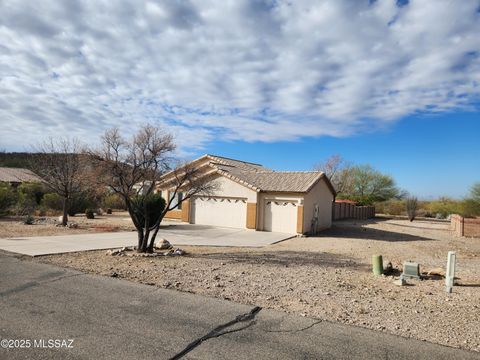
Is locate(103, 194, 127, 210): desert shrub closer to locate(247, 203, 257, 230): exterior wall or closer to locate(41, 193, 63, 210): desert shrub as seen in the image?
locate(41, 193, 63, 210): desert shrub

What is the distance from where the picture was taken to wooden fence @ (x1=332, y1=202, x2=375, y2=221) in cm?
3656

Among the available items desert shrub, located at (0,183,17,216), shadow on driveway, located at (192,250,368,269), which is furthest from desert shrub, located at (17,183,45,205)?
shadow on driveway, located at (192,250,368,269)

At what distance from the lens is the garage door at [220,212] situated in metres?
24.1

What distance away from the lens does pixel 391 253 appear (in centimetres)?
1556

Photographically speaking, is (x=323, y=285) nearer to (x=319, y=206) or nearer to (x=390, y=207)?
(x=319, y=206)

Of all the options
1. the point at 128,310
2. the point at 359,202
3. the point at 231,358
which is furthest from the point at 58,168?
the point at 359,202

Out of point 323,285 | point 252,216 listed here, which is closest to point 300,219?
point 252,216

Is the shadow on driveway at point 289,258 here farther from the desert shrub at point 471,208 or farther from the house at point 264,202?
the desert shrub at point 471,208

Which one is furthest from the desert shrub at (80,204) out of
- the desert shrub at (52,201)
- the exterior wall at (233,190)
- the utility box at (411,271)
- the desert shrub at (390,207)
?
the desert shrub at (390,207)

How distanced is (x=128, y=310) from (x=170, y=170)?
299 inches

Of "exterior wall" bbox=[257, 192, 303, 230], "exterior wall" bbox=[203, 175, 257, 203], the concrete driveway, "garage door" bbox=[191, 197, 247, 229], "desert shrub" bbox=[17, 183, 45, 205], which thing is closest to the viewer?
the concrete driveway

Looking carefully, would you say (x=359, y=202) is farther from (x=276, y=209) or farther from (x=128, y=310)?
(x=128, y=310)

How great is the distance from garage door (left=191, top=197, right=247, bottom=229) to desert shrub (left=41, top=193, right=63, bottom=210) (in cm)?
1113

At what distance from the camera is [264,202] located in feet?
77.3
